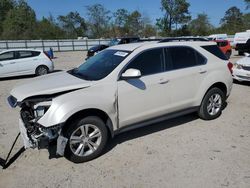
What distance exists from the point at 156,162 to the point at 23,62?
10591 mm

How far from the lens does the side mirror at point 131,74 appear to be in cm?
423

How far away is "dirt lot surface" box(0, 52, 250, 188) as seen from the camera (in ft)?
12.0

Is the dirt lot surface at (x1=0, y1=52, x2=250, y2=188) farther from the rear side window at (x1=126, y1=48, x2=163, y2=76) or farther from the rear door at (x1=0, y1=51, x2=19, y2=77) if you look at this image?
the rear door at (x1=0, y1=51, x2=19, y2=77)

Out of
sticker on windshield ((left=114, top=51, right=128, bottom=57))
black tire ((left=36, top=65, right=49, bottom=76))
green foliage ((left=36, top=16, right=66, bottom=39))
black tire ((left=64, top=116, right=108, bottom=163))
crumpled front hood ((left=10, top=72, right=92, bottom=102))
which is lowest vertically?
black tire ((left=64, top=116, right=108, bottom=163))

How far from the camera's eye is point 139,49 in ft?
15.6

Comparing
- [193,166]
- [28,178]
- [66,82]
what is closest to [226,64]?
[193,166]

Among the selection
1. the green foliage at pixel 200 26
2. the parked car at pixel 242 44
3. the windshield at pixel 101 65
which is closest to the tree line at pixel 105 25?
the green foliage at pixel 200 26

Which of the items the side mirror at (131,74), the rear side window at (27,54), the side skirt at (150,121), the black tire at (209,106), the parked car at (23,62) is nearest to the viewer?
the side mirror at (131,74)

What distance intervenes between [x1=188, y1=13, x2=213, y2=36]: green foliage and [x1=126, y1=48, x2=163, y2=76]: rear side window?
5967 centimetres

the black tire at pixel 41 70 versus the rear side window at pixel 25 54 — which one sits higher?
the rear side window at pixel 25 54

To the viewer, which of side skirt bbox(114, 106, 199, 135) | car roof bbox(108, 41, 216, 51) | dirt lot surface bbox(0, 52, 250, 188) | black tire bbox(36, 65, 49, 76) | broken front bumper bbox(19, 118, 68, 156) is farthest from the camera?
black tire bbox(36, 65, 49, 76)

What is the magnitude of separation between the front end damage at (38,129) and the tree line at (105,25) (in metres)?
50.8

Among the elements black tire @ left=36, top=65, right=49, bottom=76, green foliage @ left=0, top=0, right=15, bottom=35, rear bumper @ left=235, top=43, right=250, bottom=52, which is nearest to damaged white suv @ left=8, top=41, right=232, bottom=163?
black tire @ left=36, top=65, right=49, bottom=76

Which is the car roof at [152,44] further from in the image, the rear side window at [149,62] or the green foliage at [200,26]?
the green foliage at [200,26]
